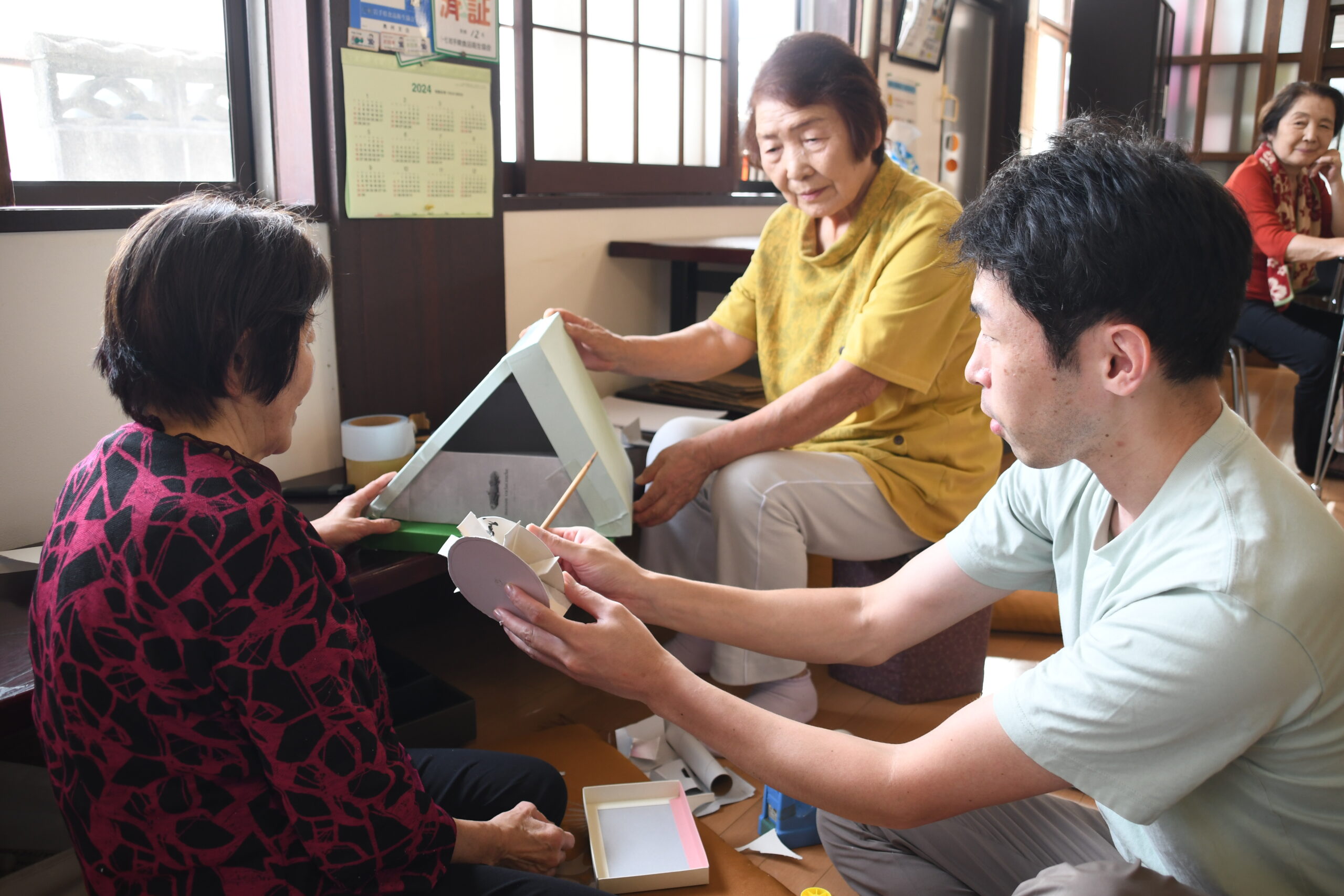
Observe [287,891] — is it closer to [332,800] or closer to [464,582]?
[332,800]

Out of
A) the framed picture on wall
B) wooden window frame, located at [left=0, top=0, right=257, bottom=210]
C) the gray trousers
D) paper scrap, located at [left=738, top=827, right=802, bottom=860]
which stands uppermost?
the framed picture on wall

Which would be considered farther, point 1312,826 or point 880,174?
point 880,174

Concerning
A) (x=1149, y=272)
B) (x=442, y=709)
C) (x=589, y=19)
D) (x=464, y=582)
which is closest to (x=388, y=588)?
(x=442, y=709)

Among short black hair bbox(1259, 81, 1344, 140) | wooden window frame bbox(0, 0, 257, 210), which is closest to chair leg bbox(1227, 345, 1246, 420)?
short black hair bbox(1259, 81, 1344, 140)

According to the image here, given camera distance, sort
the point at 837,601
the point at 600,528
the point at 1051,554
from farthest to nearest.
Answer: the point at 600,528
the point at 837,601
the point at 1051,554

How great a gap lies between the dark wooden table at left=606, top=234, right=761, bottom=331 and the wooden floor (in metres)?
1.08

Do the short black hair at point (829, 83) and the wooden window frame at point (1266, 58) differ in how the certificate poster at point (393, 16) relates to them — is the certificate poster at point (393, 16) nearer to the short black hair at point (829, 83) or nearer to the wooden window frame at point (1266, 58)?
the short black hair at point (829, 83)

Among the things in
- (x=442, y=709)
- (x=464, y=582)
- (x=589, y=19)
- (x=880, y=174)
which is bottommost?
(x=442, y=709)

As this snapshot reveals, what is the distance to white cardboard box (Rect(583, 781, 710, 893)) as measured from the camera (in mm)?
1352

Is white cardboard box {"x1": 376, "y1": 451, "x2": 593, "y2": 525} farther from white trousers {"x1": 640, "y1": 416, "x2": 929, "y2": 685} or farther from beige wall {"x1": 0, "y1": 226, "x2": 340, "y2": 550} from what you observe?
beige wall {"x1": 0, "y1": 226, "x2": 340, "y2": 550}

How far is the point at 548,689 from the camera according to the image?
2.12m

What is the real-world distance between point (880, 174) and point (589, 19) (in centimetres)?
116

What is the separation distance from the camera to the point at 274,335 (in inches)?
38.4

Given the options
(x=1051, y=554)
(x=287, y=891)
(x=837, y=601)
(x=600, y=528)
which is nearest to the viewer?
(x=287, y=891)
